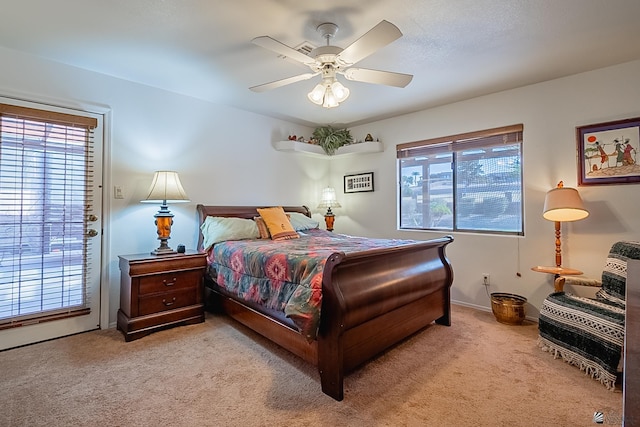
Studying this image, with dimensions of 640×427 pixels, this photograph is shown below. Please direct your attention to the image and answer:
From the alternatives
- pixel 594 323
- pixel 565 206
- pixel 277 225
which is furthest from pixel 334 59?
pixel 594 323

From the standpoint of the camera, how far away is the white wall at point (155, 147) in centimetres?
278

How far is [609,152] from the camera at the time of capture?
2.78m

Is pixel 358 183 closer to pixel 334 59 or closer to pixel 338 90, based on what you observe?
pixel 338 90

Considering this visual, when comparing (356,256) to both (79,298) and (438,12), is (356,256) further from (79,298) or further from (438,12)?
(79,298)

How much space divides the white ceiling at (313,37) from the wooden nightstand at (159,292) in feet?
5.87

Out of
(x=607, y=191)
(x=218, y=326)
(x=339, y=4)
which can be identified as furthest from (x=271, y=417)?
(x=607, y=191)

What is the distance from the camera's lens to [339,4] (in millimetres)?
1968

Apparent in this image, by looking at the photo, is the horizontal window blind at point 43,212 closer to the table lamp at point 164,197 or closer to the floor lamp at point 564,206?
the table lamp at point 164,197

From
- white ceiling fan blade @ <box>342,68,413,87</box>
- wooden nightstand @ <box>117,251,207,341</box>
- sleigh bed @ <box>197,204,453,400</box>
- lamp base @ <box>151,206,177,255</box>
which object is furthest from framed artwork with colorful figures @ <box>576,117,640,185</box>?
lamp base @ <box>151,206,177,255</box>

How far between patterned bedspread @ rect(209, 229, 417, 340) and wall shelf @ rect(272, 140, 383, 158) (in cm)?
171

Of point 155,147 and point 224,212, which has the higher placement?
point 155,147

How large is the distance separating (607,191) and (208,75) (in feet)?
12.7

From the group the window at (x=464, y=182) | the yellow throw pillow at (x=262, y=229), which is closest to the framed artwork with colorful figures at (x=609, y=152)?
the window at (x=464, y=182)

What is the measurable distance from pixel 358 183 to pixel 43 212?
367cm
